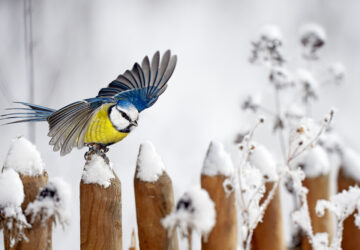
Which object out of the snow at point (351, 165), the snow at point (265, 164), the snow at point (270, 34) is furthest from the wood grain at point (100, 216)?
the snow at point (270, 34)

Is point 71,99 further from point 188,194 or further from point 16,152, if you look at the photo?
point 188,194

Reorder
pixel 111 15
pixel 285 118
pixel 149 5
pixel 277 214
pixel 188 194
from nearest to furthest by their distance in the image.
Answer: pixel 188 194, pixel 277 214, pixel 111 15, pixel 149 5, pixel 285 118

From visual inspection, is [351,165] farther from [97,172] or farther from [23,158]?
[23,158]

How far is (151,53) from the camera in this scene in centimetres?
158

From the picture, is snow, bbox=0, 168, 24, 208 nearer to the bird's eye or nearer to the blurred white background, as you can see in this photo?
the bird's eye

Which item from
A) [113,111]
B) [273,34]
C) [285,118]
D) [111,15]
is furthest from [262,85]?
[113,111]

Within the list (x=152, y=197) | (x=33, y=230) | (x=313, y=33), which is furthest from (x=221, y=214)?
(x=313, y=33)

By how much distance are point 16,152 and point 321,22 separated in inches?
69.2

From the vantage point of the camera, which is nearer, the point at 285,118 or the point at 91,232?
the point at 91,232

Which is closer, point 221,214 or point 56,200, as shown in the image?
point 56,200

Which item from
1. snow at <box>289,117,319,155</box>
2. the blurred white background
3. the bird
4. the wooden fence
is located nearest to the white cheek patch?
the bird

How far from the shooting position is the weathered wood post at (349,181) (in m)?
1.23

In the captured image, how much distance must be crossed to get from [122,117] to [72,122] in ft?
0.30

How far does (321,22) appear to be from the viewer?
7.45ft
